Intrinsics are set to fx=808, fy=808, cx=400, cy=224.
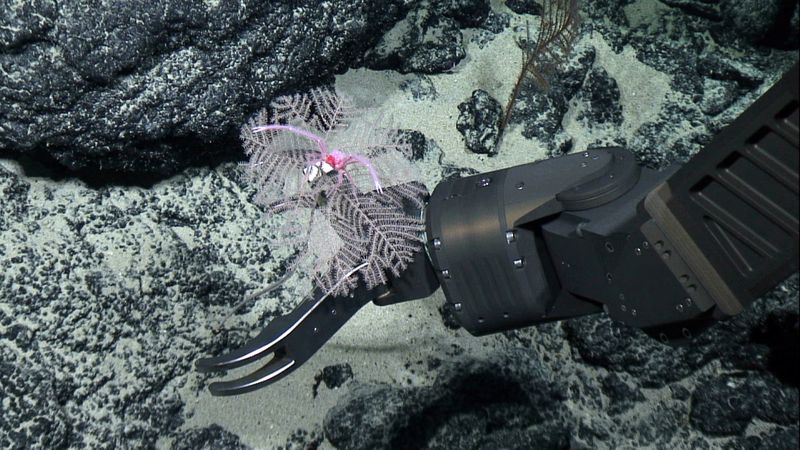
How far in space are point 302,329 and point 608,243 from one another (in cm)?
75

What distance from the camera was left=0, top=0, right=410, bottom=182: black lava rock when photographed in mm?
1999

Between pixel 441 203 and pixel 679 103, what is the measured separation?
4.17 feet

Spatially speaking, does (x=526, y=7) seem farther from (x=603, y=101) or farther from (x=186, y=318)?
(x=186, y=318)

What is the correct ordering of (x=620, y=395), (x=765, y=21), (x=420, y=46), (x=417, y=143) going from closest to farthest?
(x=620, y=395)
(x=417, y=143)
(x=420, y=46)
(x=765, y=21)

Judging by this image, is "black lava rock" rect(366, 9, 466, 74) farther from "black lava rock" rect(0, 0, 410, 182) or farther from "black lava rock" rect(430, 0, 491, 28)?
"black lava rock" rect(0, 0, 410, 182)

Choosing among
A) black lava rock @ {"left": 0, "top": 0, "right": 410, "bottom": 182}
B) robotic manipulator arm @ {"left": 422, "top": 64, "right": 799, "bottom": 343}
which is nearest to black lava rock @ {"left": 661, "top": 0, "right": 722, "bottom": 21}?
black lava rock @ {"left": 0, "top": 0, "right": 410, "bottom": 182}

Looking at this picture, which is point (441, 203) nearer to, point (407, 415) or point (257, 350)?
point (257, 350)

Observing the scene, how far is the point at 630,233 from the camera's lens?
158 centimetres

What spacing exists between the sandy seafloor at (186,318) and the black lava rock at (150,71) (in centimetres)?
15

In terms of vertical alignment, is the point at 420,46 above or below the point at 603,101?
above

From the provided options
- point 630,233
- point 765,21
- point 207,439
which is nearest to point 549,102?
point 765,21

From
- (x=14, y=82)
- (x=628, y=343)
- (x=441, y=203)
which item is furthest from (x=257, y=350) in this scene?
(x=628, y=343)

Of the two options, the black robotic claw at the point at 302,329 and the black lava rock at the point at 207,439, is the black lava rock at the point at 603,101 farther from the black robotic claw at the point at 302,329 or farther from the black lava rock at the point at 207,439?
the black lava rock at the point at 207,439

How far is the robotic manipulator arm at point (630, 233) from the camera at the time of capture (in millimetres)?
1304
